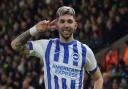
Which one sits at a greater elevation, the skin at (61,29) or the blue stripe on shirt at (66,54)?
the skin at (61,29)

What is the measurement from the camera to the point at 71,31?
6590 mm

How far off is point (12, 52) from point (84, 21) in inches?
112

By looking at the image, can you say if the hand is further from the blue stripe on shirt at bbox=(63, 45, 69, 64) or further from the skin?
the blue stripe on shirt at bbox=(63, 45, 69, 64)

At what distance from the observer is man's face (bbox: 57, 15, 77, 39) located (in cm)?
657

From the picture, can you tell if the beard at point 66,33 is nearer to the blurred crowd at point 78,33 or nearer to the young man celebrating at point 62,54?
the young man celebrating at point 62,54

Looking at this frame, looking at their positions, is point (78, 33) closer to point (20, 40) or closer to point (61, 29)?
point (20, 40)

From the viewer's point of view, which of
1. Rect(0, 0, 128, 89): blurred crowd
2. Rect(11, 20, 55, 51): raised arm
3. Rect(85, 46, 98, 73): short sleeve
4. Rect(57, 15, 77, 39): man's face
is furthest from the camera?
Rect(0, 0, 128, 89): blurred crowd

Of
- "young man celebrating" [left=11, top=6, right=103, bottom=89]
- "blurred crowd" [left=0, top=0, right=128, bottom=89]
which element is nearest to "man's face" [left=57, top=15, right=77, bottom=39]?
"young man celebrating" [left=11, top=6, right=103, bottom=89]

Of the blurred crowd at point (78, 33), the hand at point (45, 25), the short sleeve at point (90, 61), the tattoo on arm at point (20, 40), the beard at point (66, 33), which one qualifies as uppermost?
the hand at point (45, 25)

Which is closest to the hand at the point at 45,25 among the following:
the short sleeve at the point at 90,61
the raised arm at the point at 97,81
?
the short sleeve at the point at 90,61

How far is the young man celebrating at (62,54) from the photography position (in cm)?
663

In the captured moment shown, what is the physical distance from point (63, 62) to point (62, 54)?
11 cm

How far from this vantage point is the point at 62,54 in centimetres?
681

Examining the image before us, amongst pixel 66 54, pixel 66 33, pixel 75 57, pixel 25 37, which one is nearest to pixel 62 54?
pixel 66 54
